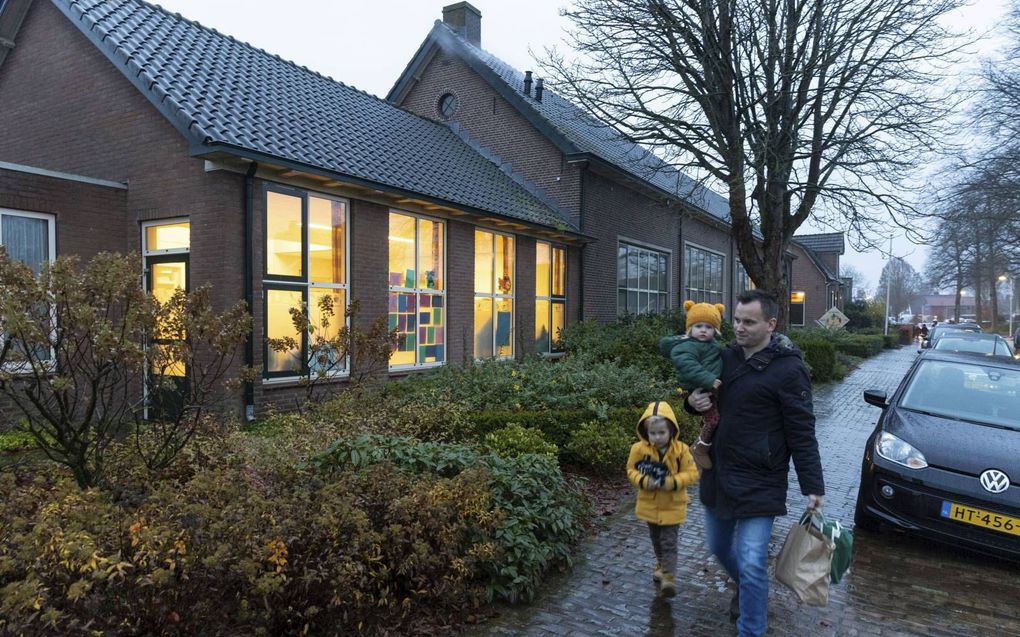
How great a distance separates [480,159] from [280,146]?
26.6ft

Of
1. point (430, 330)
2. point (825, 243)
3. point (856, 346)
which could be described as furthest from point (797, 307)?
point (430, 330)

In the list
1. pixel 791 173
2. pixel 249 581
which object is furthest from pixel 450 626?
pixel 791 173

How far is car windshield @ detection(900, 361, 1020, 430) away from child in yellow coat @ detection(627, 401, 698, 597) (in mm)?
3040

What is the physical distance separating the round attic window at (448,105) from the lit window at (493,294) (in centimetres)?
592

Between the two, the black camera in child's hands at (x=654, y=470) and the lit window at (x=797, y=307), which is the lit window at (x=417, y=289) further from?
the lit window at (x=797, y=307)

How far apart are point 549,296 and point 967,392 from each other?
980 cm

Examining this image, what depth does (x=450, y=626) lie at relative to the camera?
355 cm

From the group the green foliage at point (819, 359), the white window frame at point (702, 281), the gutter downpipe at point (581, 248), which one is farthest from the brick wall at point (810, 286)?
the gutter downpipe at point (581, 248)

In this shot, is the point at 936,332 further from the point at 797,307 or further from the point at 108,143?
the point at 108,143

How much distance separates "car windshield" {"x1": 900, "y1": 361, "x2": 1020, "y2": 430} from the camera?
5438 millimetres

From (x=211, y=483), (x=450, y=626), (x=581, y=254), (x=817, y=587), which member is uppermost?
(x=581, y=254)

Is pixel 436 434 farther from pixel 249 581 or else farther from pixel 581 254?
pixel 581 254

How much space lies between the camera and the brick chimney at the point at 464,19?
19031 mm

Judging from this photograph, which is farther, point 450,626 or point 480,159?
point 480,159
